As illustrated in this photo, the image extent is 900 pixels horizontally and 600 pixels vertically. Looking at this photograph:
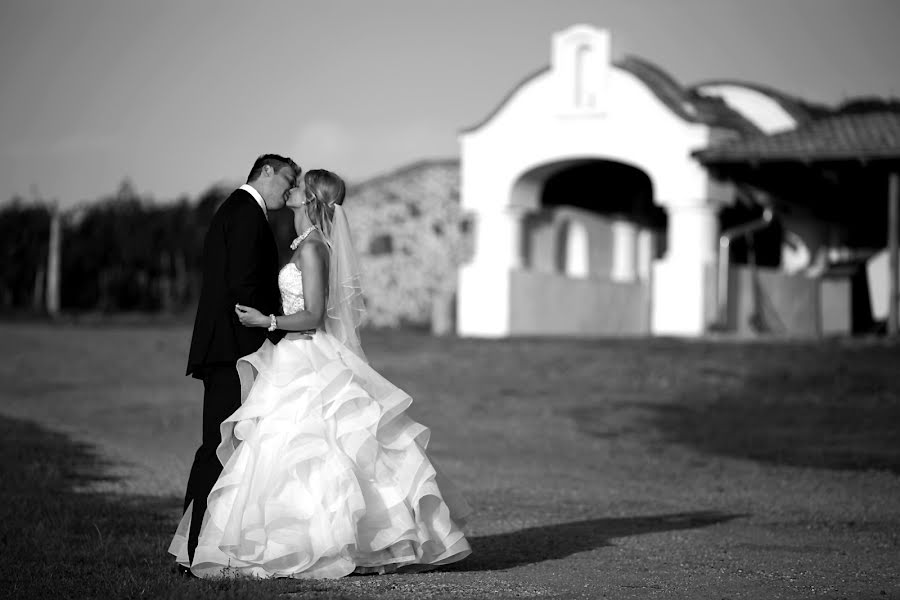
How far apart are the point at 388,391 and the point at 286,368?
0.58 metres

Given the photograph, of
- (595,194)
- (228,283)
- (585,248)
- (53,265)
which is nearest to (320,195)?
(228,283)

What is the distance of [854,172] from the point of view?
23672 millimetres

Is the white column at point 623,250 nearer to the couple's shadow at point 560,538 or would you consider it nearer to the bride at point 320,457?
the couple's shadow at point 560,538

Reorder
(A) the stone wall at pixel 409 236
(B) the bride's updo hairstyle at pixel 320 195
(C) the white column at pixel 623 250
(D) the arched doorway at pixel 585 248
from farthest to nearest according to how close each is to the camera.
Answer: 1. (A) the stone wall at pixel 409 236
2. (C) the white column at pixel 623 250
3. (D) the arched doorway at pixel 585 248
4. (B) the bride's updo hairstyle at pixel 320 195

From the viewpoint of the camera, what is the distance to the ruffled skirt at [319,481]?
251 inches

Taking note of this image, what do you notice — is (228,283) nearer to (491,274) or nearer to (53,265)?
(491,274)

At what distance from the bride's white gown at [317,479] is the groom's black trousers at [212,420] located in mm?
66

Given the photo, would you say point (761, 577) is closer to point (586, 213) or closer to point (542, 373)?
point (542, 373)

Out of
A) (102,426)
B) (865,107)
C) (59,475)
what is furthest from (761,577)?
(865,107)

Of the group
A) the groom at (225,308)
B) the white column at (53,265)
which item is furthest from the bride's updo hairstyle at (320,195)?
the white column at (53,265)

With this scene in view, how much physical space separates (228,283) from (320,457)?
99 cm

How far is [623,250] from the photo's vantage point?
29.6m

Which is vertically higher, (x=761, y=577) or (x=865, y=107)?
(x=865, y=107)

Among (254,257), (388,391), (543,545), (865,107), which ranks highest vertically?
(865,107)
